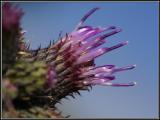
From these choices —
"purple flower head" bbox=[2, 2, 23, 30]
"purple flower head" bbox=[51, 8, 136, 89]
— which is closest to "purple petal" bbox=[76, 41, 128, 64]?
"purple flower head" bbox=[51, 8, 136, 89]

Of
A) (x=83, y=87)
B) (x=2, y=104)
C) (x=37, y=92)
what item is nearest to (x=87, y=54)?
(x=83, y=87)

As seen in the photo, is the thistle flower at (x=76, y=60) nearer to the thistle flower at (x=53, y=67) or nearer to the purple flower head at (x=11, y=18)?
the thistle flower at (x=53, y=67)

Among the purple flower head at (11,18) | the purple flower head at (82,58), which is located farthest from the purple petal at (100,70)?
the purple flower head at (11,18)

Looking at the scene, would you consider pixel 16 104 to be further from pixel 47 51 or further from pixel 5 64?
pixel 47 51

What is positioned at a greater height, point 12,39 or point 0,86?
point 12,39

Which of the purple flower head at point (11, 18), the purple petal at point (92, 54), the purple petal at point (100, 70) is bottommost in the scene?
the purple petal at point (100, 70)

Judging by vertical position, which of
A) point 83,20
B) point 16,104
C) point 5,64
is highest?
point 83,20

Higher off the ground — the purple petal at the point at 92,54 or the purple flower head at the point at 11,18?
the purple flower head at the point at 11,18

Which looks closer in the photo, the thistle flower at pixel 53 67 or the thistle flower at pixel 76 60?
the thistle flower at pixel 53 67

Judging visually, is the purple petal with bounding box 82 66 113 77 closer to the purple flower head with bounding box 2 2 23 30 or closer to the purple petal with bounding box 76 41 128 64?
the purple petal with bounding box 76 41 128 64
